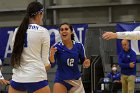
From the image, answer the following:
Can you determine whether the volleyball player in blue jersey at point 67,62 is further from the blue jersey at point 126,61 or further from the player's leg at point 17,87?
the blue jersey at point 126,61

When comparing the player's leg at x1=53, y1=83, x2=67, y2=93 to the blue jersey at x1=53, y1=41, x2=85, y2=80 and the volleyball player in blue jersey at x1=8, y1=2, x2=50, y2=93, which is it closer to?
the blue jersey at x1=53, y1=41, x2=85, y2=80

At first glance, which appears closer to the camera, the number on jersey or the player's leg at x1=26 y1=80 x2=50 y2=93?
the player's leg at x1=26 y1=80 x2=50 y2=93

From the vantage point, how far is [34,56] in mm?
3627

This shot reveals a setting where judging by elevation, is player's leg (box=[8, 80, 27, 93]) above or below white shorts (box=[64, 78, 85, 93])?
above

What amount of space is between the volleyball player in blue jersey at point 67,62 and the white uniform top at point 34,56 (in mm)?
1134

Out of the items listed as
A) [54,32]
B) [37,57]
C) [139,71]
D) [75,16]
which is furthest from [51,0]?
[37,57]

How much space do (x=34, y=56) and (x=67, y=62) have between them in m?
1.37

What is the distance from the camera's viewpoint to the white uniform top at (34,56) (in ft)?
11.9

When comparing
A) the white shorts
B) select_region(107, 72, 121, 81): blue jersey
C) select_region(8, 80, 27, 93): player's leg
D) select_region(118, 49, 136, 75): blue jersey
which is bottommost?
select_region(107, 72, 121, 81): blue jersey

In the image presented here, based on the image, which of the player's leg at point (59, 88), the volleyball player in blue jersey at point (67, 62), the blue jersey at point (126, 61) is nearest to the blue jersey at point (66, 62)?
the volleyball player in blue jersey at point (67, 62)

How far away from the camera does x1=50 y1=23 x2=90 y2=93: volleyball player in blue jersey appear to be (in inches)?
193

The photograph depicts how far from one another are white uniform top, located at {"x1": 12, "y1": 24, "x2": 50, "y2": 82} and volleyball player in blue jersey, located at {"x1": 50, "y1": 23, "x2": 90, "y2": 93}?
1.13 meters

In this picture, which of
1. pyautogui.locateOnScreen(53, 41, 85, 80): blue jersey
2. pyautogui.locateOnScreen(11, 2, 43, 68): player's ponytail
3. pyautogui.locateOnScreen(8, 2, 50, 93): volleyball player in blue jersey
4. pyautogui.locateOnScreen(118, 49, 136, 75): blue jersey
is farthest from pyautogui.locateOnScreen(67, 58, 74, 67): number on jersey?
pyautogui.locateOnScreen(118, 49, 136, 75): blue jersey

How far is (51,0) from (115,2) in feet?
9.03
